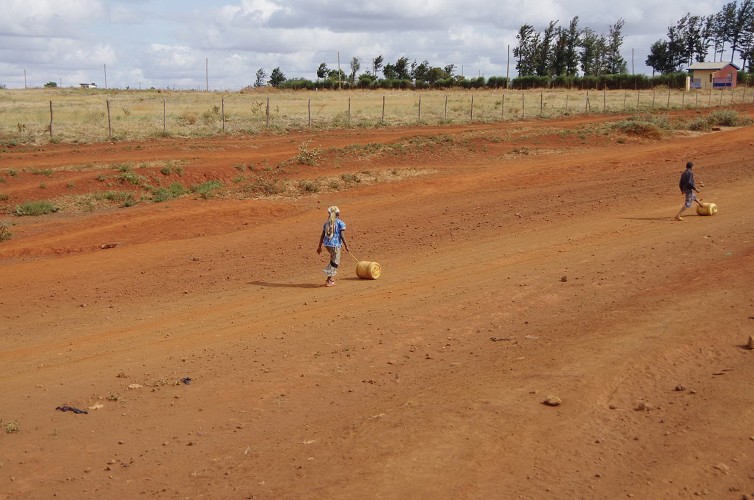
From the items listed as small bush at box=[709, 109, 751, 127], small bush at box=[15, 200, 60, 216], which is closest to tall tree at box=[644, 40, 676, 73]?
small bush at box=[709, 109, 751, 127]

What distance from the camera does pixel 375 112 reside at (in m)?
55.5

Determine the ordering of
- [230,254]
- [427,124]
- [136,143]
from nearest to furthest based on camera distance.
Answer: [230,254]
[136,143]
[427,124]

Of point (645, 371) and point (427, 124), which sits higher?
point (427, 124)

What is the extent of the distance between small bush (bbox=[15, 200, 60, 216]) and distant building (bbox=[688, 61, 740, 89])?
7768cm

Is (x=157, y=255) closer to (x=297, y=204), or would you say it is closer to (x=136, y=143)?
(x=297, y=204)

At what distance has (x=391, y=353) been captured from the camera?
1072 cm

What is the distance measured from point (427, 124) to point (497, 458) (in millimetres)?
40668

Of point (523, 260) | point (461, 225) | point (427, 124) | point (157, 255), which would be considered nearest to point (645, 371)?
point (523, 260)

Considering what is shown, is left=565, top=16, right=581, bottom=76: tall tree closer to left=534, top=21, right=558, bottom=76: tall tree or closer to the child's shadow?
left=534, top=21, right=558, bottom=76: tall tree

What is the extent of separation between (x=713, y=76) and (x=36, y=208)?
8615 centimetres

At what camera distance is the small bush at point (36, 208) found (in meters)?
23.5

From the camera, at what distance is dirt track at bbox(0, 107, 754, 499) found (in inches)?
291

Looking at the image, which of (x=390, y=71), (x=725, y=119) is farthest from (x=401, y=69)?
(x=725, y=119)

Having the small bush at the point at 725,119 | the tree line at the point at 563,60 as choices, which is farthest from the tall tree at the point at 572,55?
the small bush at the point at 725,119
